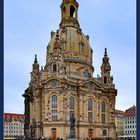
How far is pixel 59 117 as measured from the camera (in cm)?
4481

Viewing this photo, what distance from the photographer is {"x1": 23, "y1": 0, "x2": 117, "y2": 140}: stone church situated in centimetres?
4547

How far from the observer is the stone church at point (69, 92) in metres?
45.5

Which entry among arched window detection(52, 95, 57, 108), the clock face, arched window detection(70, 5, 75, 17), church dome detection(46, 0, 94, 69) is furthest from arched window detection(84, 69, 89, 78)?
arched window detection(70, 5, 75, 17)

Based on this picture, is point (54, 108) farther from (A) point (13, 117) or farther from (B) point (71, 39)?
(A) point (13, 117)

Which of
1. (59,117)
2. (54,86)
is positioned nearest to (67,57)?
(54,86)

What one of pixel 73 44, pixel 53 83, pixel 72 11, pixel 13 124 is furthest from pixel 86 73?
pixel 13 124

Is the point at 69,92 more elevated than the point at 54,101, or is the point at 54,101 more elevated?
the point at 69,92

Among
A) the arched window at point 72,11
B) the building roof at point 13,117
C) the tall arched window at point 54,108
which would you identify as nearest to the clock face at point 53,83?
the tall arched window at point 54,108

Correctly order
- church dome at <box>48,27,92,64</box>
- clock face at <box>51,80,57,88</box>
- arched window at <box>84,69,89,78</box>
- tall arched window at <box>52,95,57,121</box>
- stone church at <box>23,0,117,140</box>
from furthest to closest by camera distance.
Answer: church dome at <box>48,27,92,64</box>
arched window at <box>84,69,89,78</box>
clock face at <box>51,80,57,88</box>
stone church at <box>23,0,117,140</box>
tall arched window at <box>52,95,57,121</box>

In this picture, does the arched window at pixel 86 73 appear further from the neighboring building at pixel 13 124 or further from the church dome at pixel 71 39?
the neighboring building at pixel 13 124

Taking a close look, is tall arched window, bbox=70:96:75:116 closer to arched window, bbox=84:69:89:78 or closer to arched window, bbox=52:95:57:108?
arched window, bbox=52:95:57:108

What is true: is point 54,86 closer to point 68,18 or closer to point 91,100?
point 91,100

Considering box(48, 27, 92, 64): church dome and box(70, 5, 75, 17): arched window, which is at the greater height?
box(70, 5, 75, 17): arched window

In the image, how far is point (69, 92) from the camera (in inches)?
1845
